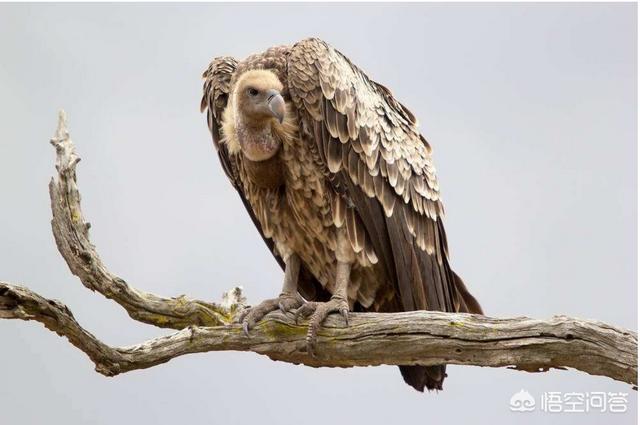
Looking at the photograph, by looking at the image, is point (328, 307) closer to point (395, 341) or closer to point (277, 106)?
point (395, 341)

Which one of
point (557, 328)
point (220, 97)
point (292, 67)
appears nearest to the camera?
point (557, 328)

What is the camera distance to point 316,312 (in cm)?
688

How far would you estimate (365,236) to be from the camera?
23.3 feet

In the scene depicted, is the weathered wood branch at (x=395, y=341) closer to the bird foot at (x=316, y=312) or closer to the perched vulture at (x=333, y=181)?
the bird foot at (x=316, y=312)

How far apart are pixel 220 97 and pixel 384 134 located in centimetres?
129

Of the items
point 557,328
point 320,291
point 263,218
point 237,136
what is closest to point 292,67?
point 237,136

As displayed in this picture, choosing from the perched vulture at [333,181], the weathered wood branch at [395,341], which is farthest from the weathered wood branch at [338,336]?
the perched vulture at [333,181]

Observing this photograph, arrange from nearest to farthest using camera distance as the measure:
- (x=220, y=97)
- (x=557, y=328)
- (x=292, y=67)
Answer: (x=557, y=328) → (x=292, y=67) → (x=220, y=97)

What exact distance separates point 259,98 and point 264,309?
1535mm

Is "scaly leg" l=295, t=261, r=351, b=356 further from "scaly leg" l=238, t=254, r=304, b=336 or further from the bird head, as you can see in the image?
the bird head

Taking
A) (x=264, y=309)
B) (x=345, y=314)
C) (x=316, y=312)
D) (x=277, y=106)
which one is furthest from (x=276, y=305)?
(x=277, y=106)

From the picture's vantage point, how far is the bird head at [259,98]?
6.68 m

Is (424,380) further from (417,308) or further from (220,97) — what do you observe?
(220,97)

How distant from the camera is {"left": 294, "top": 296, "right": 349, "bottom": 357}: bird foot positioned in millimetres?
6781
